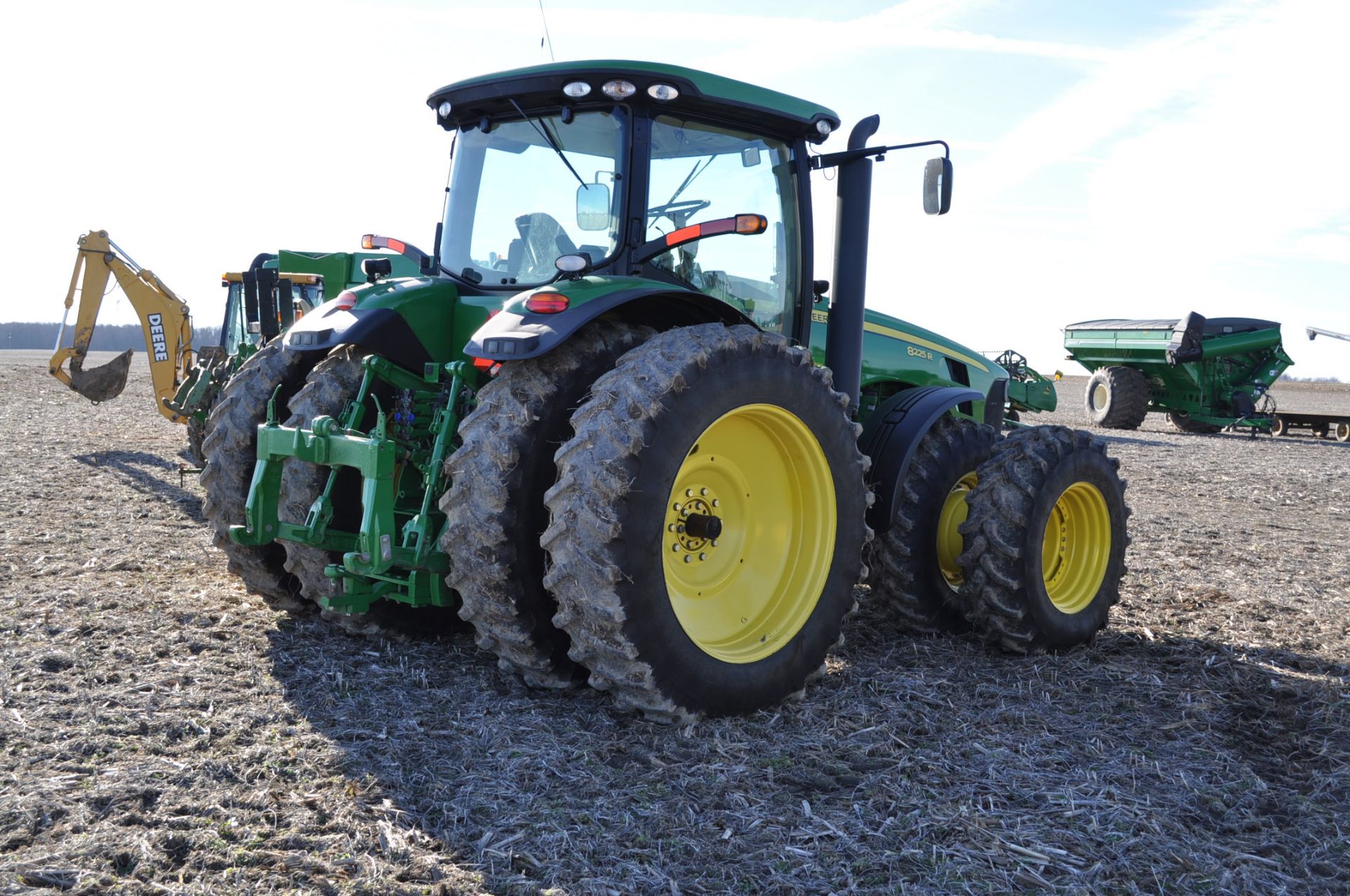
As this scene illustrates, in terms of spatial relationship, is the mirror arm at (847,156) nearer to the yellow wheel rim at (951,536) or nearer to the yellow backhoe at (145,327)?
the yellow wheel rim at (951,536)

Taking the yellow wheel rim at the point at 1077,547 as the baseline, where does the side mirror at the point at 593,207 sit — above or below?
above

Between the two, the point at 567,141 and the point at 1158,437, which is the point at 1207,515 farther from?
the point at 1158,437

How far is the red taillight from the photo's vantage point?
379 cm

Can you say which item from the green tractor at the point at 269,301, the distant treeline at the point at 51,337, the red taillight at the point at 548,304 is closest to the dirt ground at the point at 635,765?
the red taillight at the point at 548,304

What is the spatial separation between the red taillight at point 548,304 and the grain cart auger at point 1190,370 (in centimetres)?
1892

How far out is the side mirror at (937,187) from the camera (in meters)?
4.95

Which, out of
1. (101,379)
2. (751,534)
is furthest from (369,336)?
(101,379)

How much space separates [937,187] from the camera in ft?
16.4

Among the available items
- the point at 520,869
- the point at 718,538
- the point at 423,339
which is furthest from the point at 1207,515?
the point at 520,869

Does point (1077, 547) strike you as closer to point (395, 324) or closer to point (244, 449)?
point (395, 324)

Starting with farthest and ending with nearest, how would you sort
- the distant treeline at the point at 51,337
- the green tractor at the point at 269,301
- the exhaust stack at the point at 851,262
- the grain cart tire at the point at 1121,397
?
the distant treeline at the point at 51,337
the grain cart tire at the point at 1121,397
the green tractor at the point at 269,301
the exhaust stack at the point at 851,262

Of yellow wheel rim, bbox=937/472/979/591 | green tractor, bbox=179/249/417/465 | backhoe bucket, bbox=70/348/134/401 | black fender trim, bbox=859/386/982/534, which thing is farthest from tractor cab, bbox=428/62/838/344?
backhoe bucket, bbox=70/348/134/401

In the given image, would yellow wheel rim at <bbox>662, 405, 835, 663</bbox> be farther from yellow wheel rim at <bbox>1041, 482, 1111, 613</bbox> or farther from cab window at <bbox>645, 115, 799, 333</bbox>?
yellow wheel rim at <bbox>1041, 482, 1111, 613</bbox>

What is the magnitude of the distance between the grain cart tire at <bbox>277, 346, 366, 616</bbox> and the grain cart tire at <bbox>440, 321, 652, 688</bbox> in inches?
33.1
